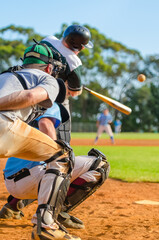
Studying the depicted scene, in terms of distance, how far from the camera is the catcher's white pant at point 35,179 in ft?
10.7

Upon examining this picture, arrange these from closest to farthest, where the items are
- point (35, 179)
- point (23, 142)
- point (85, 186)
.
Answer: point (23, 142), point (35, 179), point (85, 186)

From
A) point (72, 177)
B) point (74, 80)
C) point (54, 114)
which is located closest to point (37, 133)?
point (54, 114)

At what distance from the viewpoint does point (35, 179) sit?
10.6 ft

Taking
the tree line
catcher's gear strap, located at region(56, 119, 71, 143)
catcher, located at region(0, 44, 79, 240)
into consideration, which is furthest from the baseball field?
the tree line

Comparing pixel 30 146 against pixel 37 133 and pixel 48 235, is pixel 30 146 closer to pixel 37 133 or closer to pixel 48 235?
pixel 37 133

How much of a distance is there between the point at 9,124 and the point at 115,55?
53.8 meters

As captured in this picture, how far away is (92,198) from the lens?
5.10 m

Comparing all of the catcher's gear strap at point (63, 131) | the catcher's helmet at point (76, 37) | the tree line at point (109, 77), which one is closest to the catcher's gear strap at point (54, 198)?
the catcher's gear strap at point (63, 131)

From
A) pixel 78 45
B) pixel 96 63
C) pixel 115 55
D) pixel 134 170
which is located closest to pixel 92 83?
pixel 96 63

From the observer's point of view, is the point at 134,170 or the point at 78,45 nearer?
the point at 78,45

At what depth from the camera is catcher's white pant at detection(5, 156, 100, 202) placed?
326 centimetres

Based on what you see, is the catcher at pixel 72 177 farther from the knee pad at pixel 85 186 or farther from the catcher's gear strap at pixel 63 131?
the catcher's gear strap at pixel 63 131

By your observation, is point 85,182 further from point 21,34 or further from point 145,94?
point 145,94

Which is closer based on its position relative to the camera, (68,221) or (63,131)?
(68,221)
